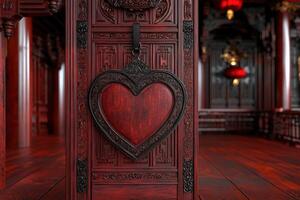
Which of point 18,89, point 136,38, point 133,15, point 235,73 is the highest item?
point 235,73

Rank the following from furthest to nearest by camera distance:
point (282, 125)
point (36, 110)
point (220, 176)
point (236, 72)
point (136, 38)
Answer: point (236, 72) < point (36, 110) < point (282, 125) < point (220, 176) < point (136, 38)

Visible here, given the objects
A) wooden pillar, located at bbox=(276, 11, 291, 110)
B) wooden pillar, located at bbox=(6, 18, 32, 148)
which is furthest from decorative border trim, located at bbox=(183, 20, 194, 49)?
wooden pillar, located at bbox=(276, 11, 291, 110)

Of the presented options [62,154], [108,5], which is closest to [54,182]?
[108,5]

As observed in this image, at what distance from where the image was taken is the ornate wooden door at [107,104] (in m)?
2.66

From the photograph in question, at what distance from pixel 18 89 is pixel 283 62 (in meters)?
5.96

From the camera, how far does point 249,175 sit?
4.25m

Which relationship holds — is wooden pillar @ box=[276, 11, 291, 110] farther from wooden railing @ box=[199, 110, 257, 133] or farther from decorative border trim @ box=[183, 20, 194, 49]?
decorative border trim @ box=[183, 20, 194, 49]

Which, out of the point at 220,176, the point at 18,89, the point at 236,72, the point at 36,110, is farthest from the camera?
the point at 236,72

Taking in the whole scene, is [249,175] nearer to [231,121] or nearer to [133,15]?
[133,15]

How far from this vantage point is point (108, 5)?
106 inches

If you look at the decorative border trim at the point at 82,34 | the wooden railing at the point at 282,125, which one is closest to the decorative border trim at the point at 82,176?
the decorative border trim at the point at 82,34

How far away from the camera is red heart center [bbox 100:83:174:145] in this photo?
267cm

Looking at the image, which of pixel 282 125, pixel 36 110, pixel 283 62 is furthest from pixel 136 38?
pixel 36 110

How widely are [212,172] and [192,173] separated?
1.82 m
